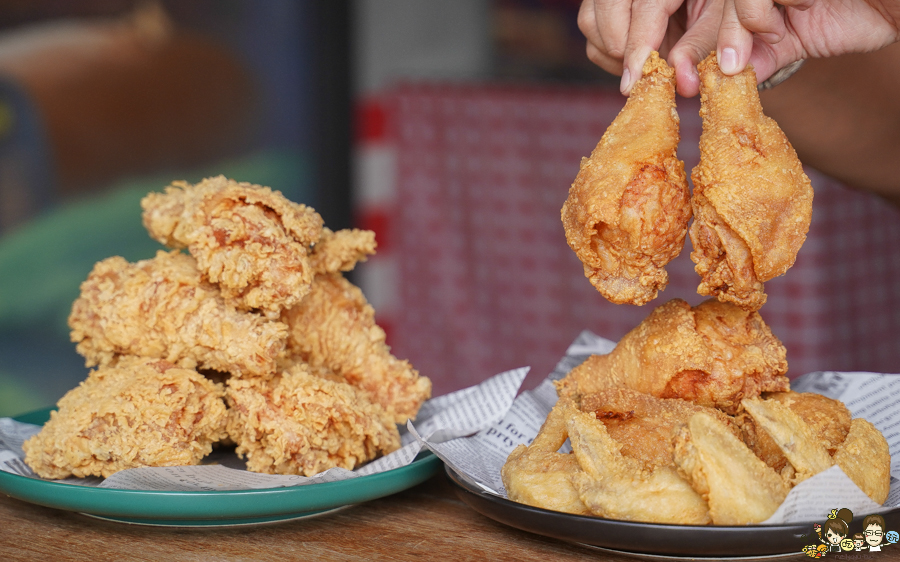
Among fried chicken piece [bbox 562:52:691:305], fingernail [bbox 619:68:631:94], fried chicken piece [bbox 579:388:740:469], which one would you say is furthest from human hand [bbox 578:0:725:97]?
fried chicken piece [bbox 579:388:740:469]

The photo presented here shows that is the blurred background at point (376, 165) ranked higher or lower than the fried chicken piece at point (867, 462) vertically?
higher

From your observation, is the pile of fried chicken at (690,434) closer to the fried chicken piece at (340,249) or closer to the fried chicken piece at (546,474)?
the fried chicken piece at (546,474)

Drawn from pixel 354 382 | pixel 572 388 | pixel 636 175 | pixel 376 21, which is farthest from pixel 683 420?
pixel 376 21

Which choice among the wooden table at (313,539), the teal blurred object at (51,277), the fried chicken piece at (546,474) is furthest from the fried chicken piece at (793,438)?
the teal blurred object at (51,277)

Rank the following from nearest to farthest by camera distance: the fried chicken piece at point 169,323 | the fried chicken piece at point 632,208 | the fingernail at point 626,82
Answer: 1. the fried chicken piece at point 632,208
2. the fried chicken piece at point 169,323
3. the fingernail at point 626,82

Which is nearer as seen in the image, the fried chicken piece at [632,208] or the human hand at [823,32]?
the fried chicken piece at [632,208]

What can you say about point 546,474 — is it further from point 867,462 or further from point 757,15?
point 757,15
